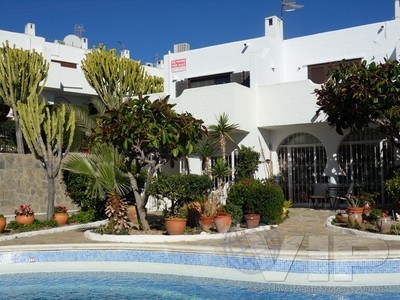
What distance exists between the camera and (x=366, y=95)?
1362cm

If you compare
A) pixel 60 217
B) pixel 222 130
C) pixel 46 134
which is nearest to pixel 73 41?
pixel 222 130

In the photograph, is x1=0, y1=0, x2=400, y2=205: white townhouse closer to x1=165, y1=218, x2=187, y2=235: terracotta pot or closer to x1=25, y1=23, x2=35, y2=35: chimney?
x1=165, y1=218, x2=187, y2=235: terracotta pot

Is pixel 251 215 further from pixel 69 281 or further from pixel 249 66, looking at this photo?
pixel 249 66

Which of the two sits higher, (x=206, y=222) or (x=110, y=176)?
(x=110, y=176)

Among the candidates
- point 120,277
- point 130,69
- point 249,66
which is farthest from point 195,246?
point 130,69

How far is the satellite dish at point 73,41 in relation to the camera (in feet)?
129

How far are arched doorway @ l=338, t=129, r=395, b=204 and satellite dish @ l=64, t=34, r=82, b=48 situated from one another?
89.3ft

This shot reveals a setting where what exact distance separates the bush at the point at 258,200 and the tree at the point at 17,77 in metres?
10.0

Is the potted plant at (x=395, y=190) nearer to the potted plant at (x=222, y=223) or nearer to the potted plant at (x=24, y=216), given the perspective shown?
the potted plant at (x=222, y=223)

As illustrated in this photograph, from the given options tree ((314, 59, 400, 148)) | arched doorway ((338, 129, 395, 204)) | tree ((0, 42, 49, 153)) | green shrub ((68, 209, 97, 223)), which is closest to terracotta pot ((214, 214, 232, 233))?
tree ((314, 59, 400, 148))

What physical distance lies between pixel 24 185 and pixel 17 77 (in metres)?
4.85

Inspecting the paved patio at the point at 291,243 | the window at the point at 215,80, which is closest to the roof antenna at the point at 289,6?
the window at the point at 215,80

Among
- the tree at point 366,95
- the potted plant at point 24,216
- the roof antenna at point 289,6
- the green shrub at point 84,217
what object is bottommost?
the green shrub at point 84,217

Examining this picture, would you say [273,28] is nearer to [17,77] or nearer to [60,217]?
[17,77]
